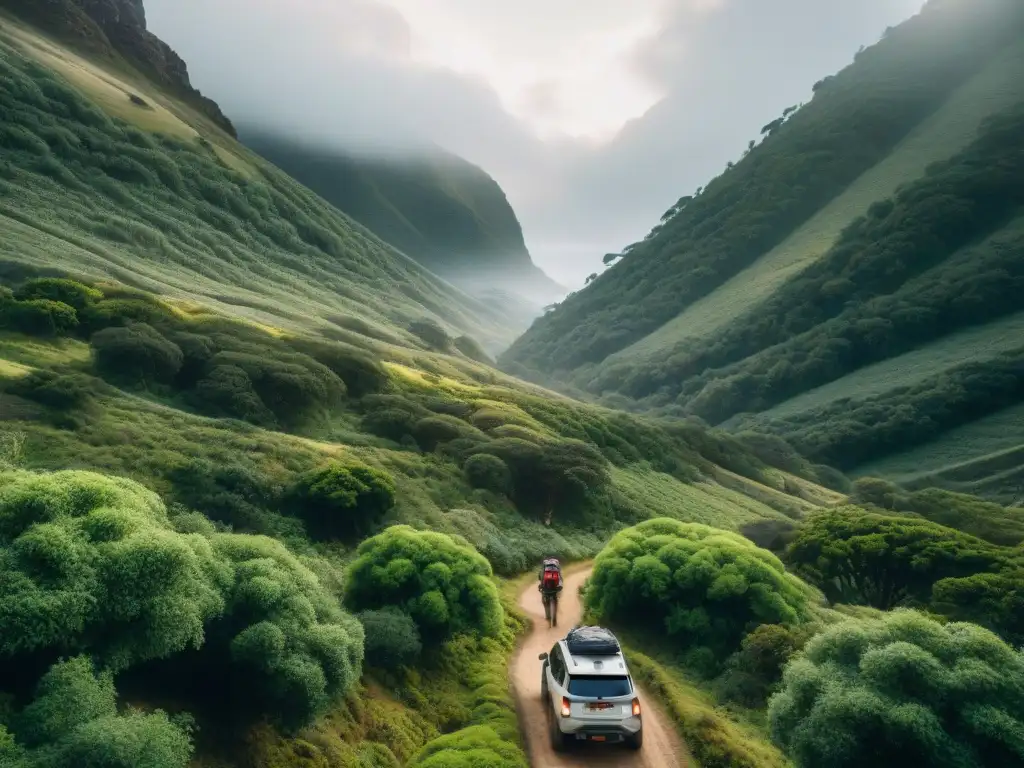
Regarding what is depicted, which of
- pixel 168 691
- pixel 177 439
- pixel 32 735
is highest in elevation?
pixel 32 735

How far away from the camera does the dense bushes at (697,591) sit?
84.2ft

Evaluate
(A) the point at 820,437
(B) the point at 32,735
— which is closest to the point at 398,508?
(B) the point at 32,735

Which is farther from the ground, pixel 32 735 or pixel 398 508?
pixel 32 735

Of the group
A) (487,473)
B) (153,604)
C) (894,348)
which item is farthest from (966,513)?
(894,348)

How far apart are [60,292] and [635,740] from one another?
148ft

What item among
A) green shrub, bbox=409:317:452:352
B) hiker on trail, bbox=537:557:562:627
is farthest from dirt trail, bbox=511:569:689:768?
green shrub, bbox=409:317:452:352

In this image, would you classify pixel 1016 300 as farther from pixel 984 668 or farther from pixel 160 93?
pixel 160 93

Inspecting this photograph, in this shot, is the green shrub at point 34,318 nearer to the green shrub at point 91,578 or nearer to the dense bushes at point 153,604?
the dense bushes at point 153,604

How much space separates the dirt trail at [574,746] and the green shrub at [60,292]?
3680 centimetres

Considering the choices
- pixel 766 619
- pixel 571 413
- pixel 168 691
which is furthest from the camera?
pixel 571 413

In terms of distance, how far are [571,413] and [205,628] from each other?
61.3 m

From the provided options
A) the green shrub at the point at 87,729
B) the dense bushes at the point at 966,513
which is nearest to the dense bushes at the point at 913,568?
the dense bushes at the point at 966,513

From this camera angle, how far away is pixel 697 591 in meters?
26.8

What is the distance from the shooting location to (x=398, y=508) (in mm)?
34406
